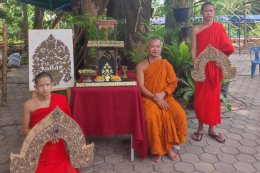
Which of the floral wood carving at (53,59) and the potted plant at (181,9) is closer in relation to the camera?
the floral wood carving at (53,59)

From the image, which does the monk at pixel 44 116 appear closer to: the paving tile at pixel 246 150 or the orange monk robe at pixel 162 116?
the orange monk robe at pixel 162 116

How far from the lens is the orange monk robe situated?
3467mm

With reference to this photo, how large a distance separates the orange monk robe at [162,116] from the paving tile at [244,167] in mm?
653

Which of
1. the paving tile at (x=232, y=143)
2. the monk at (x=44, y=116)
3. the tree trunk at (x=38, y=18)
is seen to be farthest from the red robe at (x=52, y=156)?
the tree trunk at (x=38, y=18)

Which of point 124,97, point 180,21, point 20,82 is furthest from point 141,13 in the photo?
point 20,82

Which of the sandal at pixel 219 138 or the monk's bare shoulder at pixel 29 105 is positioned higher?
the monk's bare shoulder at pixel 29 105

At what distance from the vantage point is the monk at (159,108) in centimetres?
348

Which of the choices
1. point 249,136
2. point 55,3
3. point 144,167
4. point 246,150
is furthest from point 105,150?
point 55,3

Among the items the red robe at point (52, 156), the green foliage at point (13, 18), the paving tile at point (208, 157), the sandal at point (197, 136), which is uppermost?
the green foliage at point (13, 18)

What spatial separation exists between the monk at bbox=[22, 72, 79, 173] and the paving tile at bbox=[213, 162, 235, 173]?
1.59 meters

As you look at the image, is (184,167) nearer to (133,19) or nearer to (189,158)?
(189,158)

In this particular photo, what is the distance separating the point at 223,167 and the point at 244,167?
0.78ft

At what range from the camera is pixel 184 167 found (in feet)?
11.2

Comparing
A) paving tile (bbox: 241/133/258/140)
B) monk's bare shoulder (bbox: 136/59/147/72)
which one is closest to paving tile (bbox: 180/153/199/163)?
paving tile (bbox: 241/133/258/140)
